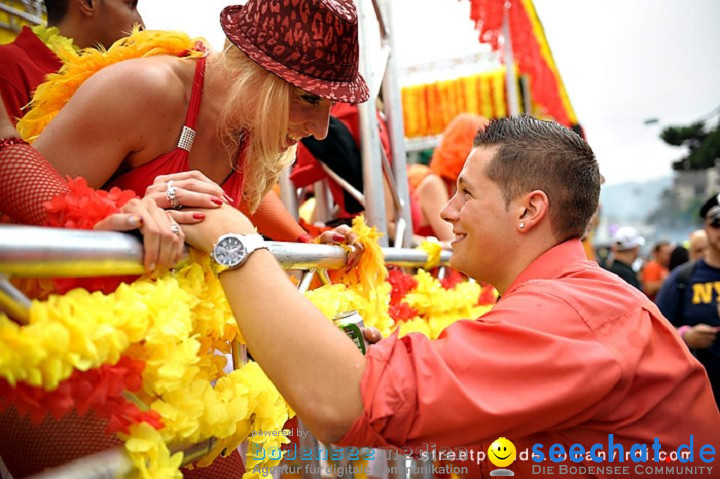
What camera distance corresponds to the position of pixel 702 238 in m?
6.31

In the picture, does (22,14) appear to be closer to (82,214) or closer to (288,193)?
(288,193)

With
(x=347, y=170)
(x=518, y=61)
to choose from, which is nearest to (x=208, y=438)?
(x=347, y=170)

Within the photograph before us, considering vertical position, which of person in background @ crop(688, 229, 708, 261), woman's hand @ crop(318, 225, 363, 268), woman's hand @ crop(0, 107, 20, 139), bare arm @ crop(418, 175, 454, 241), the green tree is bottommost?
the green tree

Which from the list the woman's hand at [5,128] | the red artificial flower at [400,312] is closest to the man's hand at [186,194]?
the woman's hand at [5,128]

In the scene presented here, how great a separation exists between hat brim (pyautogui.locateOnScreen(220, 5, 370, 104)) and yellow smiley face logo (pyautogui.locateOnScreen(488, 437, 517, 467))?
40.8 inches

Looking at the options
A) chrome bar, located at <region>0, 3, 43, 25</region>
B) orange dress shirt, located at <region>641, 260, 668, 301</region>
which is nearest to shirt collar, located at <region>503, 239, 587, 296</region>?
chrome bar, located at <region>0, 3, 43, 25</region>

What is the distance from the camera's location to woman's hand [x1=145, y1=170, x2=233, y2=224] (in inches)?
49.1

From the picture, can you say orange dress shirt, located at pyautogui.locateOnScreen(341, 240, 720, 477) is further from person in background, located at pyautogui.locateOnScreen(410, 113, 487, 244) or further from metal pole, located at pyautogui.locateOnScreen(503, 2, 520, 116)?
metal pole, located at pyautogui.locateOnScreen(503, 2, 520, 116)

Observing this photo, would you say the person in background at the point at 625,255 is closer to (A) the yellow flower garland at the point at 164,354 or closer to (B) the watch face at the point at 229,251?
(A) the yellow flower garland at the point at 164,354

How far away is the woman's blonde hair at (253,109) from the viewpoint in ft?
5.85

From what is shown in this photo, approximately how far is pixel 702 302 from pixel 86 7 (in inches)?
161

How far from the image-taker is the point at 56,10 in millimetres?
2488

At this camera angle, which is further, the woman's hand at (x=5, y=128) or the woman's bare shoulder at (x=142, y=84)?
the woman's bare shoulder at (x=142, y=84)

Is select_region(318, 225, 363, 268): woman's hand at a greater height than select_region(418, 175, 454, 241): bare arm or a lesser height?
greater
